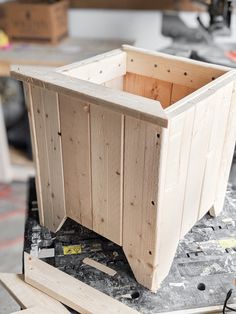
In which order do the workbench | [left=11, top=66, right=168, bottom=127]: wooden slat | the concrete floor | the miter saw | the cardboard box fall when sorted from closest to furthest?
[left=11, top=66, right=168, bottom=127]: wooden slat → the miter saw → the concrete floor → the workbench → the cardboard box

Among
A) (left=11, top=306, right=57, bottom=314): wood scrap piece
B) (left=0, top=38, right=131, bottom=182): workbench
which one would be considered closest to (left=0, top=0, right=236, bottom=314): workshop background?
(left=0, top=38, right=131, bottom=182): workbench

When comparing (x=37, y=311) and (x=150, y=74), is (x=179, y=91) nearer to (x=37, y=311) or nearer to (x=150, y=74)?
(x=150, y=74)

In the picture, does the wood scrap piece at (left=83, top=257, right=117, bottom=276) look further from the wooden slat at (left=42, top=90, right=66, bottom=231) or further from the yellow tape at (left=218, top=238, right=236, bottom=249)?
the yellow tape at (left=218, top=238, right=236, bottom=249)

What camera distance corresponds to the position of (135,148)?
84 cm

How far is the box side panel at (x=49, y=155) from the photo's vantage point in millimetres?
965

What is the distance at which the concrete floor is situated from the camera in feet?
5.88

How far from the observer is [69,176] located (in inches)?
40.7

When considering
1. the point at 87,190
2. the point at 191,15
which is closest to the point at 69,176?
the point at 87,190

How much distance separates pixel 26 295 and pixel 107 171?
1.20 ft

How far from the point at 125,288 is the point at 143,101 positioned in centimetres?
47

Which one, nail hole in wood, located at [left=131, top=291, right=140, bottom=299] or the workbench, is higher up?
the workbench

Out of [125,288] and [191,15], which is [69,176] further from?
[191,15]

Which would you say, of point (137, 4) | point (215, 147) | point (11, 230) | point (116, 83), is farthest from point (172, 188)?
point (137, 4)

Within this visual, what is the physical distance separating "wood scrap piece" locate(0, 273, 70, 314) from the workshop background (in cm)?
93
